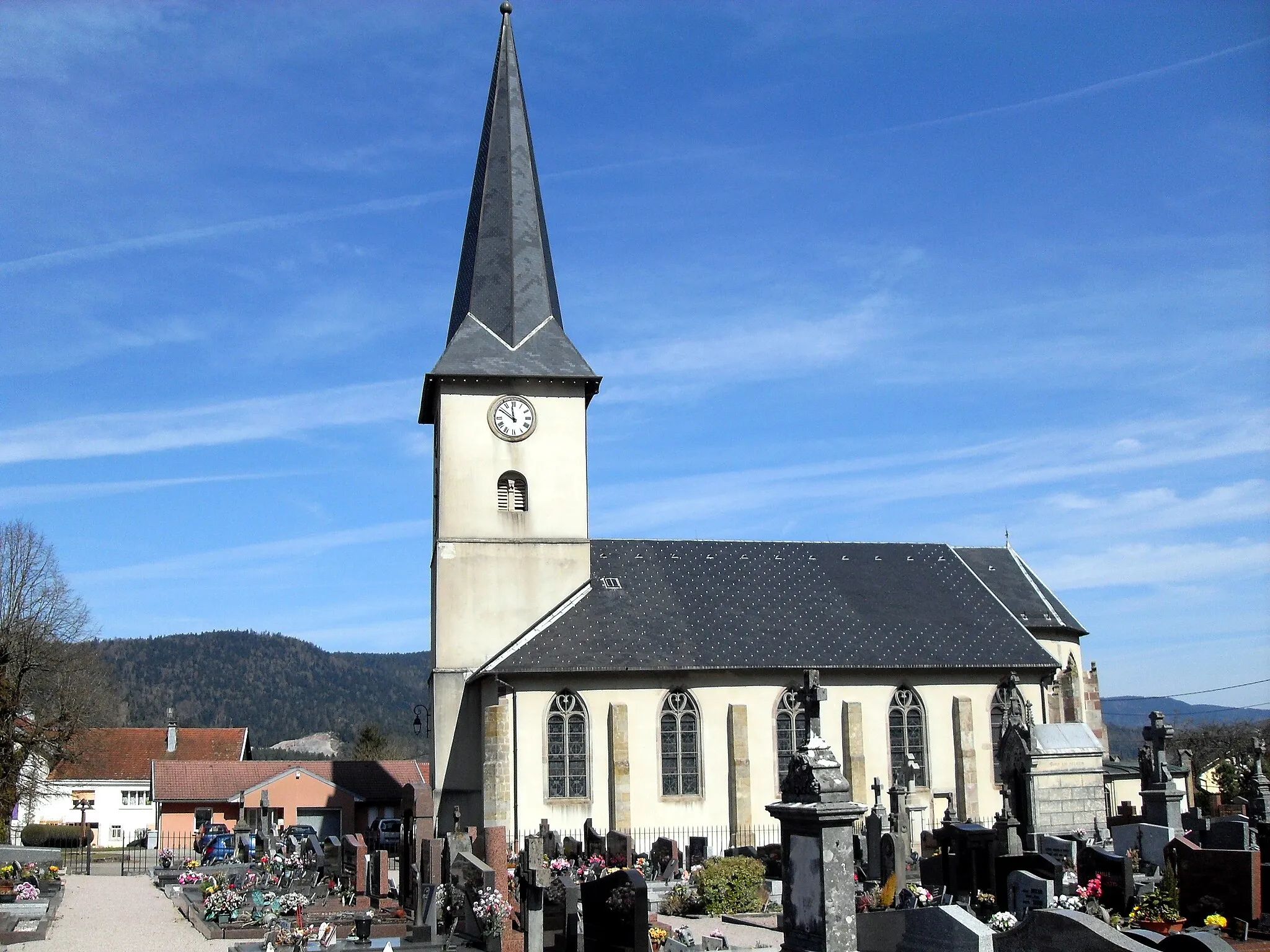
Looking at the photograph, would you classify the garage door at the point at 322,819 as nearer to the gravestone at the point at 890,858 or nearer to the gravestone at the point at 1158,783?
the gravestone at the point at 890,858

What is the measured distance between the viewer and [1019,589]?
39500 millimetres

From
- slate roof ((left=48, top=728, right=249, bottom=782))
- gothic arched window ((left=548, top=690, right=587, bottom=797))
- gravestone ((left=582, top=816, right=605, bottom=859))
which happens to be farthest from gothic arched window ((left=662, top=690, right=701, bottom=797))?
slate roof ((left=48, top=728, right=249, bottom=782))

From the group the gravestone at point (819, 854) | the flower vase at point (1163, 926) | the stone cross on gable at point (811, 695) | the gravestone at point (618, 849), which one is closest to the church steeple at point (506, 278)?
the gravestone at point (618, 849)

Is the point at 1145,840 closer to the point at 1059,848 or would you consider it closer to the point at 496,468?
the point at 1059,848

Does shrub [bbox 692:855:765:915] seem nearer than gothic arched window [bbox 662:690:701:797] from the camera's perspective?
Yes

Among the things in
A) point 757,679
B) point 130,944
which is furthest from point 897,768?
point 130,944

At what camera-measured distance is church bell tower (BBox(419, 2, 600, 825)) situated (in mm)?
32625

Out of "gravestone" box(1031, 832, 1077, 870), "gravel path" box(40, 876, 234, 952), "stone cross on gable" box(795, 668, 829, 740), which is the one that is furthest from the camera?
"gravel path" box(40, 876, 234, 952)

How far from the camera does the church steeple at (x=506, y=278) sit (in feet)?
113

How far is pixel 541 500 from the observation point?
33812mm

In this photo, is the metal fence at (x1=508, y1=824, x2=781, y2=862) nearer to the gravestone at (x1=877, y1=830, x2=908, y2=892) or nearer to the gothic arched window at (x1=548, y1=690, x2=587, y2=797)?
the gothic arched window at (x1=548, y1=690, x2=587, y2=797)

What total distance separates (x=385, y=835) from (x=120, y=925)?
16491 mm

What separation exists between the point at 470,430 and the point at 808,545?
11.2m

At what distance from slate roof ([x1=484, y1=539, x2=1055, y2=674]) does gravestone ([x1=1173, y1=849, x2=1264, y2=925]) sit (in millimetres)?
Result: 19239
